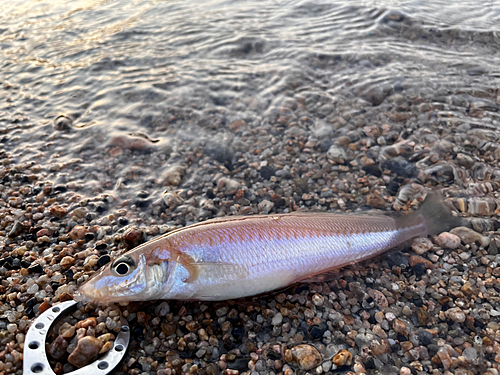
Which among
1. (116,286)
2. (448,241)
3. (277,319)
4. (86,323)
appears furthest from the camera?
(448,241)

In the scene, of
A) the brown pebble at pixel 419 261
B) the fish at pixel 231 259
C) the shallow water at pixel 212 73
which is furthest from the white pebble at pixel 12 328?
the brown pebble at pixel 419 261

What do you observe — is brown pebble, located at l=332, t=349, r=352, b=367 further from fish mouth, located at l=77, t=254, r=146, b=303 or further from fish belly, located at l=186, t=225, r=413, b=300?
fish mouth, located at l=77, t=254, r=146, b=303

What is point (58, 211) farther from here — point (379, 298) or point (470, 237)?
point (470, 237)

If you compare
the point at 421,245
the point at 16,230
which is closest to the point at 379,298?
the point at 421,245

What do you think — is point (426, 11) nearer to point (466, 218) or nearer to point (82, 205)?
point (466, 218)

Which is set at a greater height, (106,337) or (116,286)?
(116,286)

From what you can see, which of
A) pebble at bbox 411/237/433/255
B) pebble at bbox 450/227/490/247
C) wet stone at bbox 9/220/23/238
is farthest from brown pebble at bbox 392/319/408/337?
wet stone at bbox 9/220/23/238

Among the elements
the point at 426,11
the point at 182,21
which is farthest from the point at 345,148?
the point at 182,21
